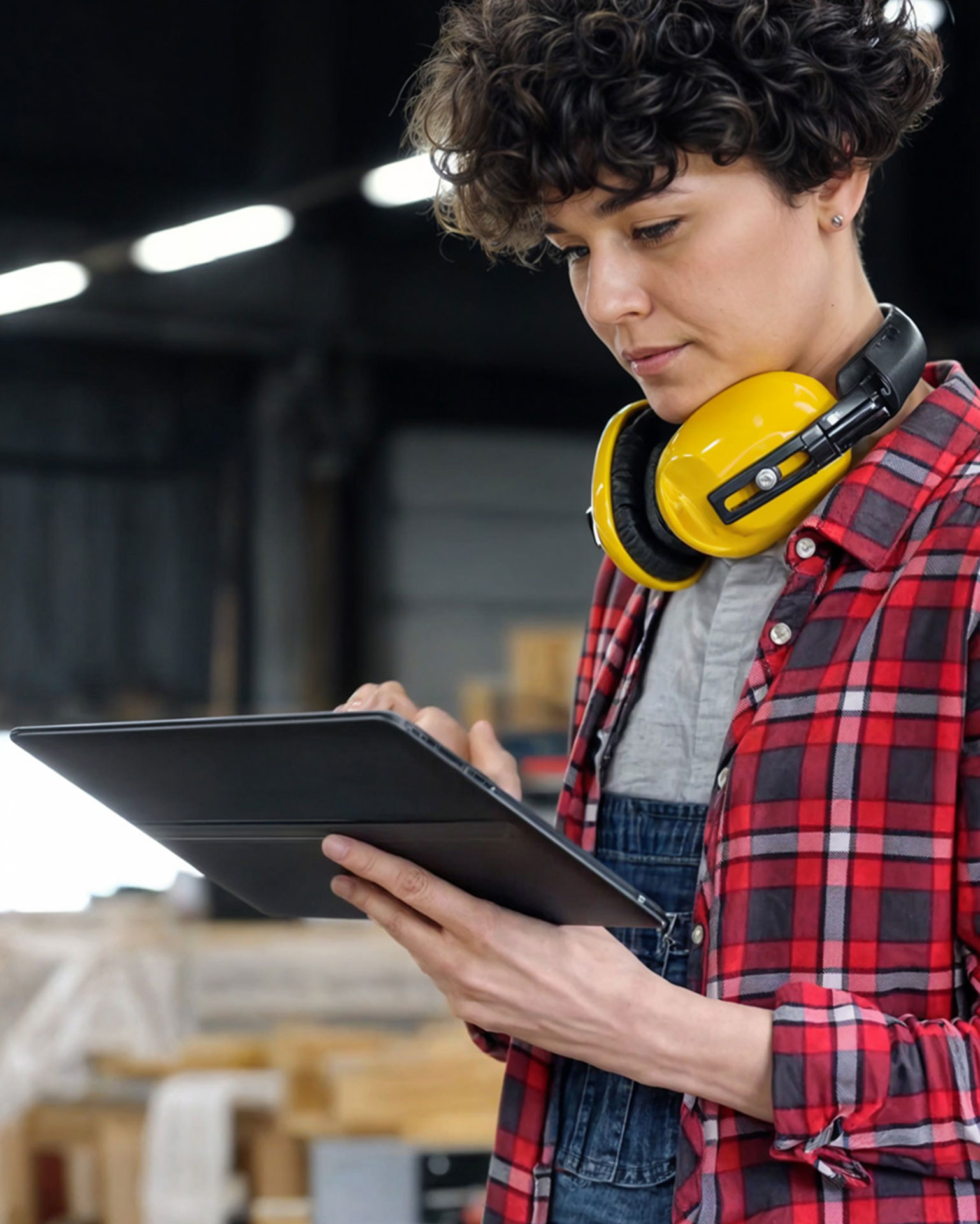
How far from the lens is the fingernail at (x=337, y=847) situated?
1.02 m

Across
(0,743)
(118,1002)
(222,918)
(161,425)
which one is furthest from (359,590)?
(118,1002)

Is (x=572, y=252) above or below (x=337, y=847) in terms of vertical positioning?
above

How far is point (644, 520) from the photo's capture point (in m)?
1.26

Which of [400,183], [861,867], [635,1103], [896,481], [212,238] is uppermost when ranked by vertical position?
[212,238]

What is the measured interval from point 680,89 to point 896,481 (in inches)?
11.8

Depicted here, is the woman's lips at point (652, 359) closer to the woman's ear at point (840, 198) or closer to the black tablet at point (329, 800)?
the woman's ear at point (840, 198)

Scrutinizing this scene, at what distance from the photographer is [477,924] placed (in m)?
1.02

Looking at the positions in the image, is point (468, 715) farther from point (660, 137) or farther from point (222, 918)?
point (660, 137)

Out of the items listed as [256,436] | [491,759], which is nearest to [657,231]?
[491,759]

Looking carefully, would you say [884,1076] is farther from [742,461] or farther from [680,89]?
[680,89]

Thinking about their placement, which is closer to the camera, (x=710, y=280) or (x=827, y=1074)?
(x=827, y=1074)

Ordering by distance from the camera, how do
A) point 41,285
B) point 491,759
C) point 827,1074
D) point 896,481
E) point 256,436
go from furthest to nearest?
1. point 256,436
2. point 41,285
3. point 491,759
4. point 896,481
5. point 827,1074

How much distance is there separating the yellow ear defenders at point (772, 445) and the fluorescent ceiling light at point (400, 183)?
21.1ft

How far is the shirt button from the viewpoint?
1.09 meters
